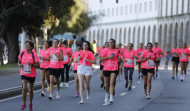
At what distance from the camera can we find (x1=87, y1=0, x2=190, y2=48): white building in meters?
85.9

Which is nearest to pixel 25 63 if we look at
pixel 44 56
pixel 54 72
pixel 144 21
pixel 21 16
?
pixel 54 72

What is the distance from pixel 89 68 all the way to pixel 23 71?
9.34ft

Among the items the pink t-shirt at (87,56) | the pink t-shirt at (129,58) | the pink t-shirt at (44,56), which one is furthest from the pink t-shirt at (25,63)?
the pink t-shirt at (129,58)

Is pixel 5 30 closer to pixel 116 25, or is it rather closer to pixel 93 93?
pixel 93 93

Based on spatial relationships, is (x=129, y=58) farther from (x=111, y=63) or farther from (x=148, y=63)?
(x=111, y=63)

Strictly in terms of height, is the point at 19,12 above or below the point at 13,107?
above

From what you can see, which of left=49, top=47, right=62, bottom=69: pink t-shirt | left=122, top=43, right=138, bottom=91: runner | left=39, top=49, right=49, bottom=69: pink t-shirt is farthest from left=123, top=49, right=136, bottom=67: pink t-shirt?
left=49, top=47, right=62, bottom=69: pink t-shirt

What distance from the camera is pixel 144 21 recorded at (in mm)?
103125

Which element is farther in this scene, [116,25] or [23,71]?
[116,25]

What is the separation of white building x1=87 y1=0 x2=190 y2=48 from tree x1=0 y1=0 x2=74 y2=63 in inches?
1810

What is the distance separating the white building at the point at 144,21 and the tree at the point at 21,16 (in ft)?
151

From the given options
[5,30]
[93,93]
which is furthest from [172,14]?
[93,93]

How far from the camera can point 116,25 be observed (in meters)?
117

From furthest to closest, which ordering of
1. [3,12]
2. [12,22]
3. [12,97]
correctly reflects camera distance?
[12,22] → [3,12] → [12,97]
